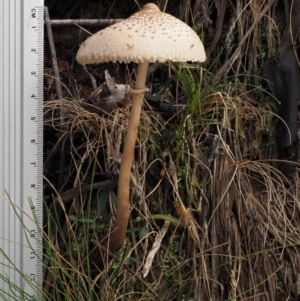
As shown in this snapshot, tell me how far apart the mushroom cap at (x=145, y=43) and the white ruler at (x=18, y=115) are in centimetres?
46

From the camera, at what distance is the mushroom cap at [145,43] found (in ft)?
5.42

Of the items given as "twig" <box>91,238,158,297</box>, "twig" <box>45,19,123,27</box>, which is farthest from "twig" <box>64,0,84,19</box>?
"twig" <box>91,238,158,297</box>

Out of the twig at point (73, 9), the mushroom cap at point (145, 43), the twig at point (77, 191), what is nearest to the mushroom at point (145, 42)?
the mushroom cap at point (145, 43)

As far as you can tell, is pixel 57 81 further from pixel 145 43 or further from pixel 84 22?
pixel 145 43

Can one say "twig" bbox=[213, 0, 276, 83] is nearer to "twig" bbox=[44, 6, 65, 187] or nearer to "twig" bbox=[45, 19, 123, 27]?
"twig" bbox=[45, 19, 123, 27]

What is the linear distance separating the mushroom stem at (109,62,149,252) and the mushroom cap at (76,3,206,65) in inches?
6.8

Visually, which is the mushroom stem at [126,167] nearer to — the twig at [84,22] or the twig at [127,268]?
the twig at [127,268]

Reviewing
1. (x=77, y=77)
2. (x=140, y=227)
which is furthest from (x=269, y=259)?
(x=77, y=77)

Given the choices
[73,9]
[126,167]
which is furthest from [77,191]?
[73,9]

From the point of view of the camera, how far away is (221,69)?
2365 millimetres

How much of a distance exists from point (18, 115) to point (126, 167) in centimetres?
50

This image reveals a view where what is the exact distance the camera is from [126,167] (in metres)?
1.98

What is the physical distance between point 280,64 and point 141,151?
0.69 metres

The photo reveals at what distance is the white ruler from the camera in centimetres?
215
